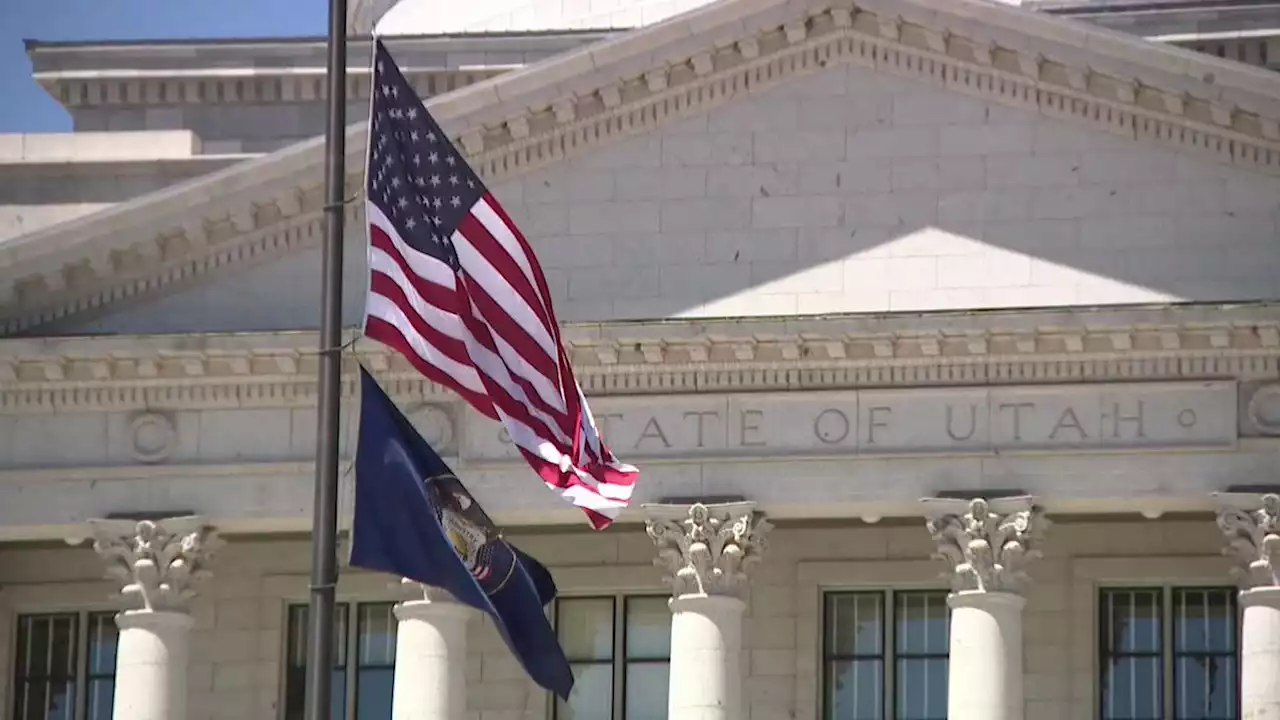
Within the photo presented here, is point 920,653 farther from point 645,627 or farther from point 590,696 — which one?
point 590,696

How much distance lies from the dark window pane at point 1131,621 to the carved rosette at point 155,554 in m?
11.3

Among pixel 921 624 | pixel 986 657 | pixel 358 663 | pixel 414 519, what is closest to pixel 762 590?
pixel 921 624

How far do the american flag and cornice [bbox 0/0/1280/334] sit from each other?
11.3 meters

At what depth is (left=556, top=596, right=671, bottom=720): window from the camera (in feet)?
145

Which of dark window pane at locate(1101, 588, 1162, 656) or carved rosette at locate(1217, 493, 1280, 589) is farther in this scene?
dark window pane at locate(1101, 588, 1162, 656)

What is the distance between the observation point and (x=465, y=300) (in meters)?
28.2

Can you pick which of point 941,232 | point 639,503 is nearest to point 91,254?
point 639,503

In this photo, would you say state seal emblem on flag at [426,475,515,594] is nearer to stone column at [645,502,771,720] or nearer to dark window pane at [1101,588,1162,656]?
stone column at [645,502,771,720]

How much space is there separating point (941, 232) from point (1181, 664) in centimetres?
632

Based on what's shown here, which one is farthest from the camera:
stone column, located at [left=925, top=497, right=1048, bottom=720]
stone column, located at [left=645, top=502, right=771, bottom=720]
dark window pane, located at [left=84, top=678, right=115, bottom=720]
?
dark window pane, located at [left=84, top=678, right=115, bottom=720]

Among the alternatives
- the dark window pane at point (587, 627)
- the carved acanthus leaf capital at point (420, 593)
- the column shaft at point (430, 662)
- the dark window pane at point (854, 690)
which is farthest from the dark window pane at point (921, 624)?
the carved acanthus leaf capital at point (420, 593)

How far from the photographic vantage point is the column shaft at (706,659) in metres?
40.5

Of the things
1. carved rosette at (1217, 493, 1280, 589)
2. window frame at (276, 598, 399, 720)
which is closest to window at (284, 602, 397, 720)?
window frame at (276, 598, 399, 720)

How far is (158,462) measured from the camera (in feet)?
139
